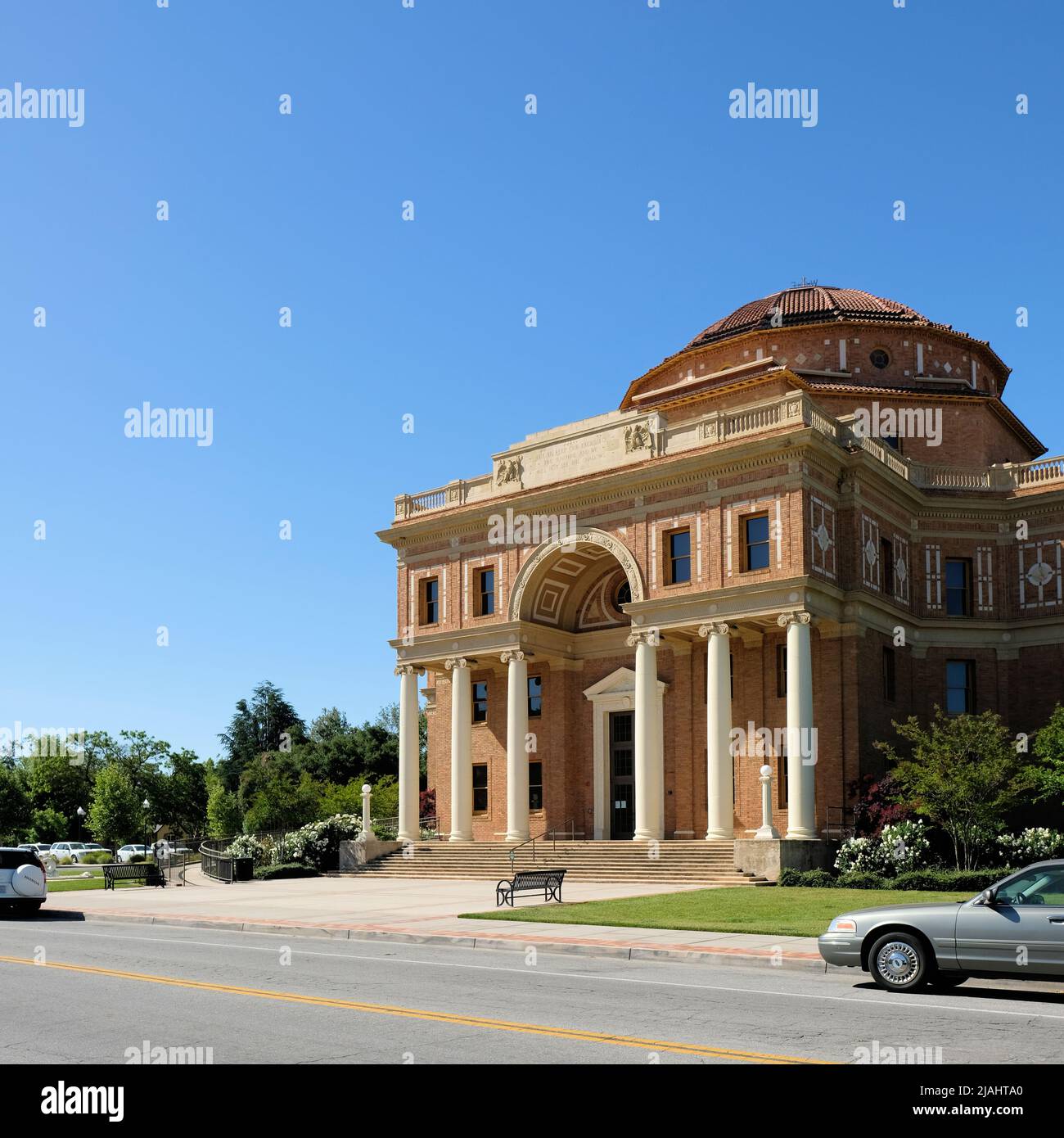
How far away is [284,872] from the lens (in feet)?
145

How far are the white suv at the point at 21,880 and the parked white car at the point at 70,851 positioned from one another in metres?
41.0

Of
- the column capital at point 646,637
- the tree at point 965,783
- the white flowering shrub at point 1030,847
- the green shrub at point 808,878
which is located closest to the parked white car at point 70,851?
Answer: the column capital at point 646,637

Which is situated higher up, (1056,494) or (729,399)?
(729,399)

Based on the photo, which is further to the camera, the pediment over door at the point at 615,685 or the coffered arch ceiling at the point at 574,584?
the pediment over door at the point at 615,685

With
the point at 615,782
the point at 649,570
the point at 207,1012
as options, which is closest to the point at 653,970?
the point at 207,1012

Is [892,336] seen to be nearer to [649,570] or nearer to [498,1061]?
[649,570]

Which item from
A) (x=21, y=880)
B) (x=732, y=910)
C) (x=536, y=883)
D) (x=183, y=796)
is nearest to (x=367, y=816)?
(x=536, y=883)

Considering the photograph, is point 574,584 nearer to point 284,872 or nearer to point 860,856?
point 284,872

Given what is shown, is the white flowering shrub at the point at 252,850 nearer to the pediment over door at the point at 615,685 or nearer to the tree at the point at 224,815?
the pediment over door at the point at 615,685

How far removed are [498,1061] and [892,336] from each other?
142 feet

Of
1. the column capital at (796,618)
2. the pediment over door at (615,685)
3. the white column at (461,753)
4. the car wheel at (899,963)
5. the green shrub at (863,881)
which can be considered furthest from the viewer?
the white column at (461,753)

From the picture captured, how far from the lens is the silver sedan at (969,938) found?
13.4 m

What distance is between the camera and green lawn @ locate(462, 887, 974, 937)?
22.3 meters
